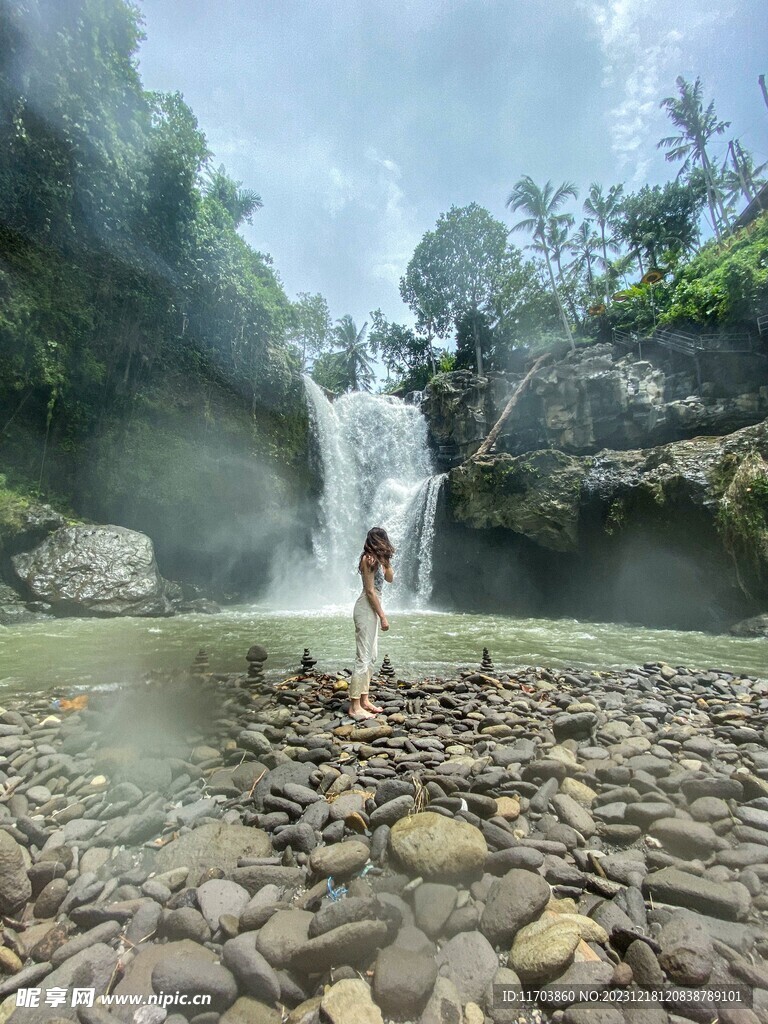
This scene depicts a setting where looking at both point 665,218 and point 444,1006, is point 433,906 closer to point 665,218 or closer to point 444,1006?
point 444,1006

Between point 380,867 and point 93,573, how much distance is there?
13704 millimetres

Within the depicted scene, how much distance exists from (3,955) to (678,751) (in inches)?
151

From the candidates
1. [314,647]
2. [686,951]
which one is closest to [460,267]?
[314,647]

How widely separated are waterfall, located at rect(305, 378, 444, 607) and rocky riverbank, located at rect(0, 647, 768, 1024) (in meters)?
15.8

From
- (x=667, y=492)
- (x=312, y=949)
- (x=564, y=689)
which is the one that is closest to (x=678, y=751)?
→ (x=564, y=689)

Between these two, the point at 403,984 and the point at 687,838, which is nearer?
the point at 403,984

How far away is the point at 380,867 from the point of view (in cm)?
210

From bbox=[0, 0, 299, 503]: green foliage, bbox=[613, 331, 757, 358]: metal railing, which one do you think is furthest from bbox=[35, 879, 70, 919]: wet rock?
bbox=[613, 331, 757, 358]: metal railing

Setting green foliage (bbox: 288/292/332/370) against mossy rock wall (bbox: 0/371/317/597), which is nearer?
mossy rock wall (bbox: 0/371/317/597)

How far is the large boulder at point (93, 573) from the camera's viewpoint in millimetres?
12531

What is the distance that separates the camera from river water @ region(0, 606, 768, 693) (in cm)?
656

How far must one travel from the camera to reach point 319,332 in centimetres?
4103

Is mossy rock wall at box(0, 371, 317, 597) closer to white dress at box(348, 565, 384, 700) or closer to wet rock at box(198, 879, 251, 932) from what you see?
white dress at box(348, 565, 384, 700)

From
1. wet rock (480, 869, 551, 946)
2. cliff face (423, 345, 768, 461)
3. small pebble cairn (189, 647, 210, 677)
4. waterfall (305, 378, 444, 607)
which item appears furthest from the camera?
waterfall (305, 378, 444, 607)
